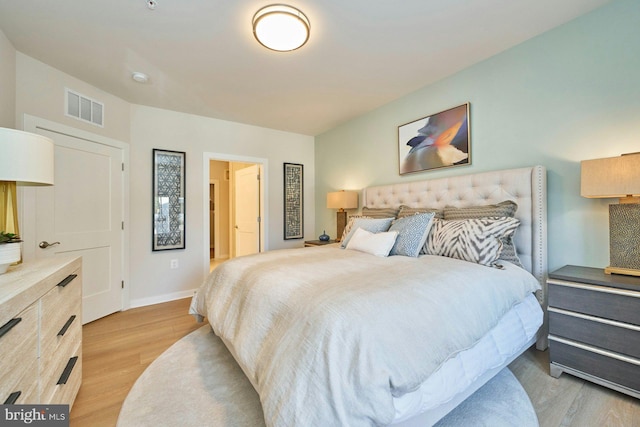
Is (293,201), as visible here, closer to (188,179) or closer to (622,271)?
(188,179)

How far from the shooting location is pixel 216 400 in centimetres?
159

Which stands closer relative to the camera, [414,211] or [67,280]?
[67,280]

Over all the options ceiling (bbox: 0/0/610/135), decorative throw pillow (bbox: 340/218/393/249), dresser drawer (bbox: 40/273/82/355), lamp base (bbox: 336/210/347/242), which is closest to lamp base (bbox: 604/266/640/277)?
decorative throw pillow (bbox: 340/218/393/249)

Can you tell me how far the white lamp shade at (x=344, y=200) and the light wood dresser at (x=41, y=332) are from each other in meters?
2.77

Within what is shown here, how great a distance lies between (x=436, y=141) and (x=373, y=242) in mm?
1411

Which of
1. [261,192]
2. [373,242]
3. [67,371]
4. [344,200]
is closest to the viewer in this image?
[67,371]

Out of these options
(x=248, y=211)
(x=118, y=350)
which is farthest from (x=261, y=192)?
(x=118, y=350)

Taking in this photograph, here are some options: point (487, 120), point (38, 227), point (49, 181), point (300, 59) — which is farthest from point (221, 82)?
point (487, 120)

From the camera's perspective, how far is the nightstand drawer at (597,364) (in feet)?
4.92

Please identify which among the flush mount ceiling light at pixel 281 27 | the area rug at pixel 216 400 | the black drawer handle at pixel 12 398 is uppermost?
the flush mount ceiling light at pixel 281 27

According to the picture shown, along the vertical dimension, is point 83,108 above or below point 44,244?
above

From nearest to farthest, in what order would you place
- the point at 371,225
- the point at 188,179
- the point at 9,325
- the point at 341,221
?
the point at 9,325 < the point at 371,225 < the point at 188,179 < the point at 341,221

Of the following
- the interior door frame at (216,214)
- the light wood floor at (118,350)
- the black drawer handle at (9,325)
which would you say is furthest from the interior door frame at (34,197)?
the interior door frame at (216,214)

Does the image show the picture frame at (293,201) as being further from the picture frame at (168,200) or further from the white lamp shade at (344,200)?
the picture frame at (168,200)
